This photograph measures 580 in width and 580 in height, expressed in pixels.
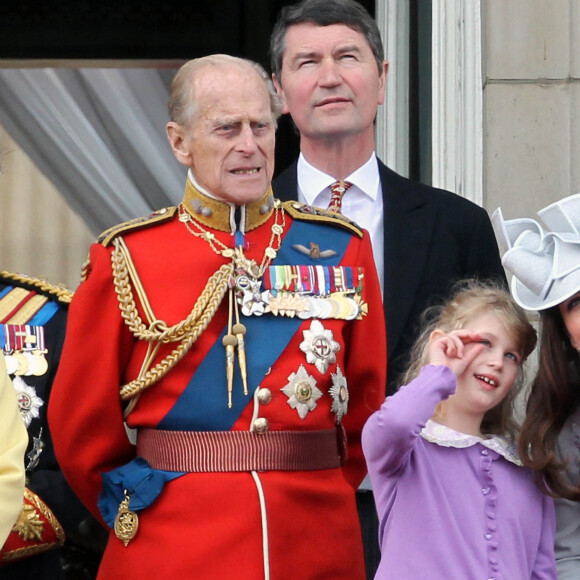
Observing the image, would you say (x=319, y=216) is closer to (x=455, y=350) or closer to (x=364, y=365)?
(x=364, y=365)

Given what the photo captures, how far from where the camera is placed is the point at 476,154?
207 inches

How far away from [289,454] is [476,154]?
1.88 m

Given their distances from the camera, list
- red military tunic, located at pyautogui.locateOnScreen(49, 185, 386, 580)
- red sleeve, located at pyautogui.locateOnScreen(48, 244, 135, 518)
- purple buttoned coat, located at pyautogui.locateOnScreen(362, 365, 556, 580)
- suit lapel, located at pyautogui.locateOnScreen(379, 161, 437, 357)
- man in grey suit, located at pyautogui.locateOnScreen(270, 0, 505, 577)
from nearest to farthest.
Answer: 1. purple buttoned coat, located at pyautogui.locateOnScreen(362, 365, 556, 580)
2. red military tunic, located at pyautogui.locateOnScreen(49, 185, 386, 580)
3. red sleeve, located at pyautogui.locateOnScreen(48, 244, 135, 518)
4. suit lapel, located at pyautogui.locateOnScreen(379, 161, 437, 357)
5. man in grey suit, located at pyautogui.locateOnScreen(270, 0, 505, 577)

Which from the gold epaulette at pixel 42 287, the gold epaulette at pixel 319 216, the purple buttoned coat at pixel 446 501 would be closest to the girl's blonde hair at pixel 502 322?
the purple buttoned coat at pixel 446 501

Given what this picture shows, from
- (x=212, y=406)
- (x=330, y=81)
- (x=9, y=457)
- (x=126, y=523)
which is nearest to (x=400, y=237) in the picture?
(x=330, y=81)

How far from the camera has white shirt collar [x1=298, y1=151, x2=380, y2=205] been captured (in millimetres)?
4477

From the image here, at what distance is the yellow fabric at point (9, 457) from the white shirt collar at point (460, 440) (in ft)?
3.03

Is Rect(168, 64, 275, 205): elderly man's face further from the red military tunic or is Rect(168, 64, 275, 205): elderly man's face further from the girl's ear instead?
the girl's ear

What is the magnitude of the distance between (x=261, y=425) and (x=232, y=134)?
64cm

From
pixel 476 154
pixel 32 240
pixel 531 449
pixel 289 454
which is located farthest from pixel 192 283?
pixel 32 240

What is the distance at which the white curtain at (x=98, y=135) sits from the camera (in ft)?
21.4

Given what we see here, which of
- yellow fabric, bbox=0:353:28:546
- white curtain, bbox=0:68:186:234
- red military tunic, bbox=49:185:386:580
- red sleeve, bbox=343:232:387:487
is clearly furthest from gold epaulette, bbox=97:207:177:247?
white curtain, bbox=0:68:186:234

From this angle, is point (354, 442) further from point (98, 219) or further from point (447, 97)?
point (98, 219)

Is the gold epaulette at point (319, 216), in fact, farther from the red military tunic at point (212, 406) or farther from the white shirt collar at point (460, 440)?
the white shirt collar at point (460, 440)
